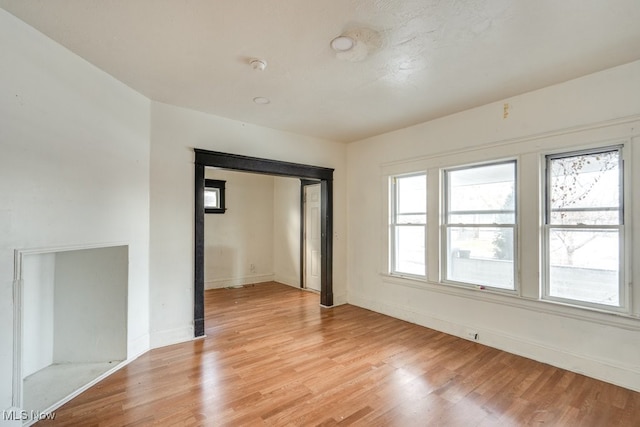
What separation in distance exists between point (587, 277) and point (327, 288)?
3199mm

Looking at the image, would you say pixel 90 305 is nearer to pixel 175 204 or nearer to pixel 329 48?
pixel 175 204

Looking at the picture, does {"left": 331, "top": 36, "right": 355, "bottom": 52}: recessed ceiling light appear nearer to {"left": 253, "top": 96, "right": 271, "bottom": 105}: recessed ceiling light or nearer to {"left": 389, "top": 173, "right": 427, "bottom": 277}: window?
{"left": 253, "top": 96, "right": 271, "bottom": 105}: recessed ceiling light

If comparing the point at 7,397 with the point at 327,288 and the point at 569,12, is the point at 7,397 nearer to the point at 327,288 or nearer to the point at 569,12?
the point at 327,288

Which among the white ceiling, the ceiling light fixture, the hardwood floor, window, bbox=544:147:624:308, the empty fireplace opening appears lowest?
the hardwood floor

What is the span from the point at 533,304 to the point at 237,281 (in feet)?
17.0

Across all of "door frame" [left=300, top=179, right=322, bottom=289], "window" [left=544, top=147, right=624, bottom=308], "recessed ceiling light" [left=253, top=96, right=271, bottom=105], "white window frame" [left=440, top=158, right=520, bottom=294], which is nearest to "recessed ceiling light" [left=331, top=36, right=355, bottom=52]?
"recessed ceiling light" [left=253, top=96, right=271, bottom=105]

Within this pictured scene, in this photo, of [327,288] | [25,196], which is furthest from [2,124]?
[327,288]

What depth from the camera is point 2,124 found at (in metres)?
1.88

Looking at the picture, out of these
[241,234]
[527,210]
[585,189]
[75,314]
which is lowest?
[75,314]

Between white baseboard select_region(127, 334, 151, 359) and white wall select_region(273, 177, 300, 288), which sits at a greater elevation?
white wall select_region(273, 177, 300, 288)

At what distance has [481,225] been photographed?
139 inches

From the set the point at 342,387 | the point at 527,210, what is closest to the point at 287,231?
the point at 342,387

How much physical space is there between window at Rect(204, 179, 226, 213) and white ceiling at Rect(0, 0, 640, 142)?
9.40 ft

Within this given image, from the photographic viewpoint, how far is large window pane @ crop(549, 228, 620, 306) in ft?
8.79
